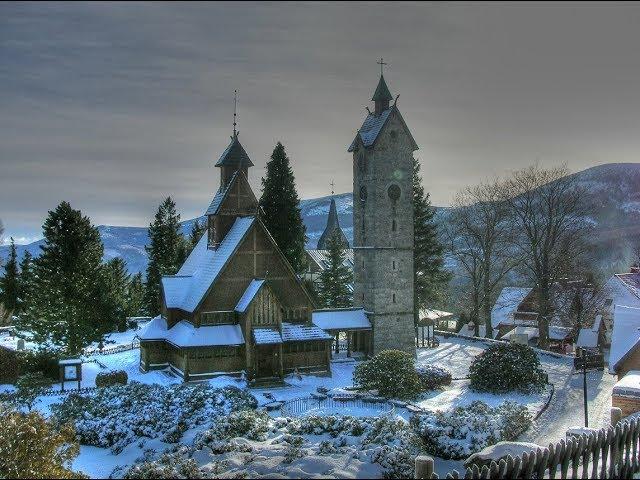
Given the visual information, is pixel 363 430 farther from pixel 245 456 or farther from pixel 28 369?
pixel 28 369

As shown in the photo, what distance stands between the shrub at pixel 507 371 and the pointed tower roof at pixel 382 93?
1908 cm

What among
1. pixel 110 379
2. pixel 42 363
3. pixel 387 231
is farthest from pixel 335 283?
pixel 42 363

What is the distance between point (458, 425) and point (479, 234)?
32355 mm

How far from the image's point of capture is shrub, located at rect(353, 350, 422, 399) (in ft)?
86.8

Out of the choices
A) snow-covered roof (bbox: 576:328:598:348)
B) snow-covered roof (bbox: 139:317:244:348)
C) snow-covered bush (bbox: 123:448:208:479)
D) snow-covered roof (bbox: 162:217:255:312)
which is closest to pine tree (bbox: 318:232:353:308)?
snow-covered roof (bbox: 162:217:255:312)

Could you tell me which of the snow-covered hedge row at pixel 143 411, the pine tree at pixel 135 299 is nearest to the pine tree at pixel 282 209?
the pine tree at pixel 135 299

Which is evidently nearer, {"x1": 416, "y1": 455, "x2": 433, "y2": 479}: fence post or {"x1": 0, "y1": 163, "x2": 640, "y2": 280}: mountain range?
{"x1": 416, "y1": 455, "x2": 433, "y2": 479}: fence post

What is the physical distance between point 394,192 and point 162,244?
2726 centimetres

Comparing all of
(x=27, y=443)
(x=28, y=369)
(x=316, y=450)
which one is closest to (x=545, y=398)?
(x=316, y=450)

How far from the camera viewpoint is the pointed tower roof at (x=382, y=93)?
3981 centimetres

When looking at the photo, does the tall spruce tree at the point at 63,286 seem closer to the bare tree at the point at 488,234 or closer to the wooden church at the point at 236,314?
the wooden church at the point at 236,314

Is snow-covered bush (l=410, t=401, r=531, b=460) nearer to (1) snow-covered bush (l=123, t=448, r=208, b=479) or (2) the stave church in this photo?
(1) snow-covered bush (l=123, t=448, r=208, b=479)

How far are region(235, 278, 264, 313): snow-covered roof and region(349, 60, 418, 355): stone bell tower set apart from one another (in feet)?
31.3

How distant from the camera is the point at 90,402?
22859 mm
